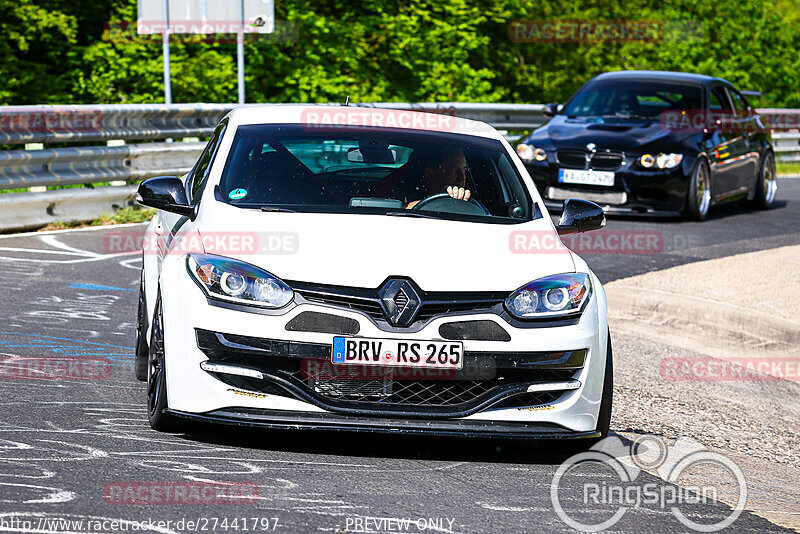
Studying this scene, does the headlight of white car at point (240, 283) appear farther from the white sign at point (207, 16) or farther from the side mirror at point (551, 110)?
the white sign at point (207, 16)

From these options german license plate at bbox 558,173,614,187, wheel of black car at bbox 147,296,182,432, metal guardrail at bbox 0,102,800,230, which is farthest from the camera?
german license plate at bbox 558,173,614,187

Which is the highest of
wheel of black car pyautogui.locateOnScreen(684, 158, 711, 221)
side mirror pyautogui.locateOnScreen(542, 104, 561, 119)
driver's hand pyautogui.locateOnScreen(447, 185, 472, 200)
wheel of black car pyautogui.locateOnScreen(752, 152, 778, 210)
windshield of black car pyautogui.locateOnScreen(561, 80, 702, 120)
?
driver's hand pyautogui.locateOnScreen(447, 185, 472, 200)

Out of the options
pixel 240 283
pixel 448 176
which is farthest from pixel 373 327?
pixel 448 176

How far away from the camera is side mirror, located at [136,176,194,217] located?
6012 millimetres

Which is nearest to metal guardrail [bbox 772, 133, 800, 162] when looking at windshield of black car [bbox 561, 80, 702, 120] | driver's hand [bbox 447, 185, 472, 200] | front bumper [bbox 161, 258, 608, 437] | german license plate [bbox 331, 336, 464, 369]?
windshield of black car [bbox 561, 80, 702, 120]

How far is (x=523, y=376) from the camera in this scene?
5312 millimetres

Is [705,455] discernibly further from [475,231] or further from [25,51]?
[25,51]

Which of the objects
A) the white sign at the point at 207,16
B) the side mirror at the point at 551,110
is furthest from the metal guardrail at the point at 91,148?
the white sign at the point at 207,16

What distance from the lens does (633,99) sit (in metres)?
16.4

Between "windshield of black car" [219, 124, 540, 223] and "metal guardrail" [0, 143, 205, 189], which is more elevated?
"windshield of black car" [219, 124, 540, 223]

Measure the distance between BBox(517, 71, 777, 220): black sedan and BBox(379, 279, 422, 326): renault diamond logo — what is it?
9.73m

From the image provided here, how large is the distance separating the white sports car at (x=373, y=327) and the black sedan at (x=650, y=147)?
9.10m

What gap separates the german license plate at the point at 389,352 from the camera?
16.7 feet

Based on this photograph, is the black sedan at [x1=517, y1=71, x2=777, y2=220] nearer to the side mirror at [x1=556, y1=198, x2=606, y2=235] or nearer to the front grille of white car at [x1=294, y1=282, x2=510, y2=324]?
the side mirror at [x1=556, y1=198, x2=606, y2=235]
